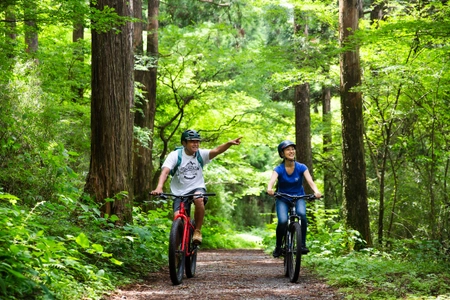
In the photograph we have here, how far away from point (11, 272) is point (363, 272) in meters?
4.74

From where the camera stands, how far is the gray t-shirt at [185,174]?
7.24 meters

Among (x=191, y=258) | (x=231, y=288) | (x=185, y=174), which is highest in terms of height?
(x=185, y=174)

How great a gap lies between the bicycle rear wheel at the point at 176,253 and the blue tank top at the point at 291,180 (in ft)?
5.66

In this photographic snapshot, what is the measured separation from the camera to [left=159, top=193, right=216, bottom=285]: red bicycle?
6566 millimetres

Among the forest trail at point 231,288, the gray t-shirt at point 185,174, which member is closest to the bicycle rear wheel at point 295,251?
the forest trail at point 231,288

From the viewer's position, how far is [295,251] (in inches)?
286

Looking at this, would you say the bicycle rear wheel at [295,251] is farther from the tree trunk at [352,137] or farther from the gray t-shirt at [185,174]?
the tree trunk at [352,137]

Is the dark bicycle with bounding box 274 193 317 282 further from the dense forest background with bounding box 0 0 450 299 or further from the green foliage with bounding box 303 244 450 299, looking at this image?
the dense forest background with bounding box 0 0 450 299

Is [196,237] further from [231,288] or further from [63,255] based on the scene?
[63,255]

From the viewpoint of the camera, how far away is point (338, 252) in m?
10.8

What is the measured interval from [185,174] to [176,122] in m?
13.0

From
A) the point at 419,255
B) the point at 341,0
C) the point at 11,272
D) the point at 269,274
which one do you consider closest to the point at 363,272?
the point at 269,274

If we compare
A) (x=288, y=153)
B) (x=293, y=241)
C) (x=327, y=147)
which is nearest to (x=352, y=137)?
(x=288, y=153)

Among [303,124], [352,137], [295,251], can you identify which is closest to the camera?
[295,251]
